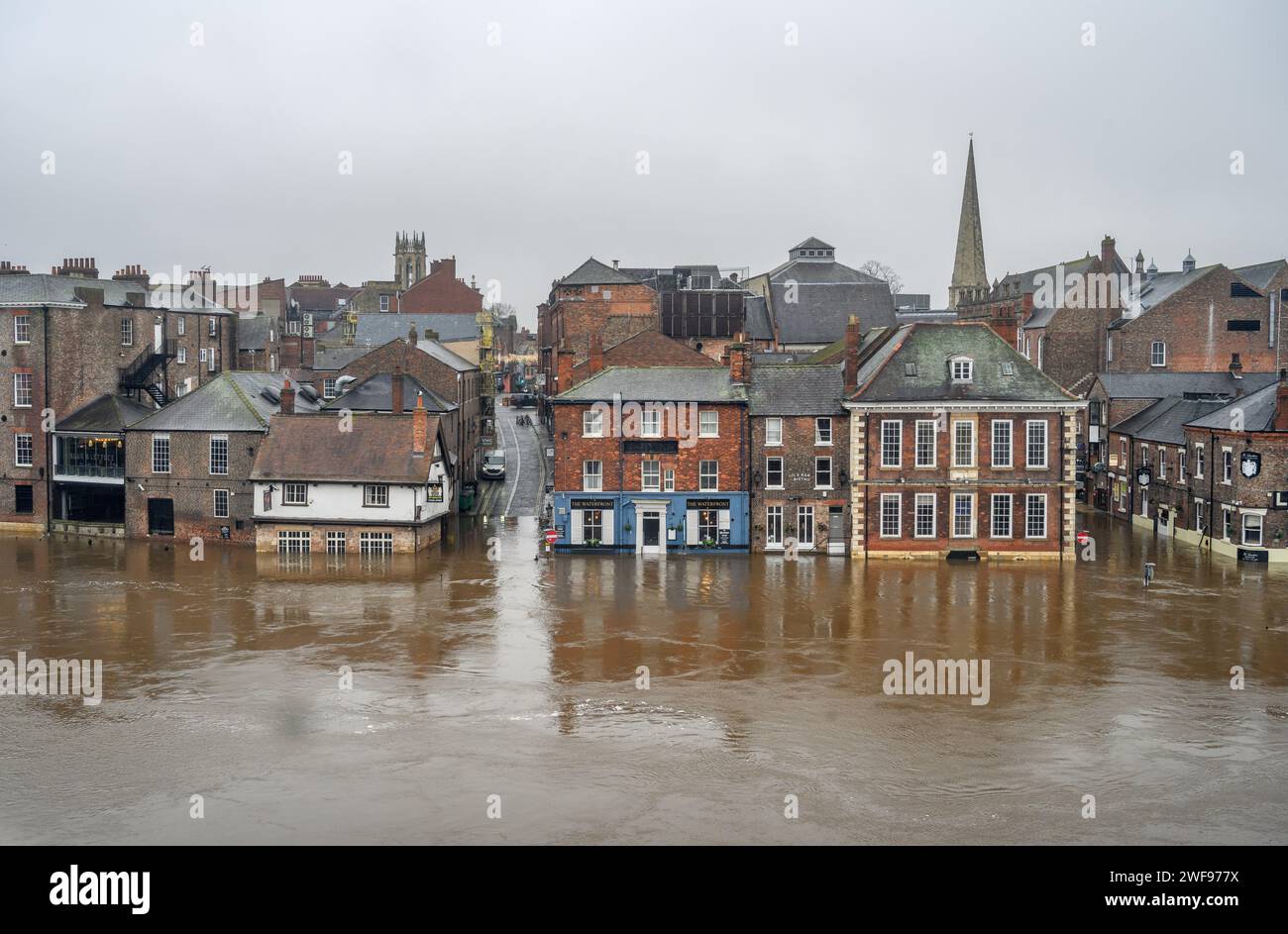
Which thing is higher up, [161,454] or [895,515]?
[161,454]

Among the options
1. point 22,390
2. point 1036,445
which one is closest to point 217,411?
point 22,390

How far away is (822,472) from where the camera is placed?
51.9m

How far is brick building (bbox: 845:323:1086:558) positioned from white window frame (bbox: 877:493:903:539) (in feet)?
0.14

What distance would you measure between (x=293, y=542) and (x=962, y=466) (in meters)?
28.4

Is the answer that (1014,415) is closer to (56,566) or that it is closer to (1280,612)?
(1280,612)

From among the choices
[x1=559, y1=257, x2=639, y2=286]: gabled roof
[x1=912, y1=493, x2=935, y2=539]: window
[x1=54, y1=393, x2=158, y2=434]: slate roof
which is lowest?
[x1=912, y1=493, x2=935, y2=539]: window

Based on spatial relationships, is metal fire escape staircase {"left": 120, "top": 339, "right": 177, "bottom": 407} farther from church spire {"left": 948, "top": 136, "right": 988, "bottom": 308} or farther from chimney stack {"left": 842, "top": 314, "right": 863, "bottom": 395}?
church spire {"left": 948, "top": 136, "right": 988, "bottom": 308}

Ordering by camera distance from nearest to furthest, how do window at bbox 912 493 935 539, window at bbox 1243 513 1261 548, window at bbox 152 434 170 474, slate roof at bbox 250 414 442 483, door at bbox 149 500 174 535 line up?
window at bbox 1243 513 1261 548 → window at bbox 912 493 935 539 → slate roof at bbox 250 414 442 483 → window at bbox 152 434 170 474 → door at bbox 149 500 174 535

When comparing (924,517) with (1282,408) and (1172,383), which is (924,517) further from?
(1172,383)

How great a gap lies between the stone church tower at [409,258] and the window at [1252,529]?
109360 millimetres

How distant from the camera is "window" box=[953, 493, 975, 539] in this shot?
50.6 metres

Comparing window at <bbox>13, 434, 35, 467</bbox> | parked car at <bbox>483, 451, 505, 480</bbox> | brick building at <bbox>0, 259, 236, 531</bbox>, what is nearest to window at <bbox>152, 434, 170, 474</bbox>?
brick building at <bbox>0, 259, 236, 531</bbox>

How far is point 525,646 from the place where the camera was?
1400 inches
